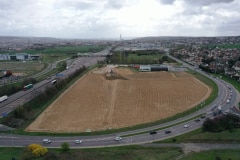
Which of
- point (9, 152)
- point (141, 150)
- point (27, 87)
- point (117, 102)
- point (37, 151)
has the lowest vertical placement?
point (9, 152)

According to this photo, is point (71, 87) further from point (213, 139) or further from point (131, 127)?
point (213, 139)

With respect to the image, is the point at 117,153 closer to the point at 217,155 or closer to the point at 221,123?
the point at 217,155

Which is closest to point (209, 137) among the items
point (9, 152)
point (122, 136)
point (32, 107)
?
point (122, 136)

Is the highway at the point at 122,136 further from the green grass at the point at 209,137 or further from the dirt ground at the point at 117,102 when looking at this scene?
the dirt ground at the point at 117,102

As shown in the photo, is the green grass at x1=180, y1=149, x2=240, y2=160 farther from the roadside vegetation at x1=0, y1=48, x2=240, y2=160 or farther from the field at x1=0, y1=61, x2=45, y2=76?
the field at x1=0, y1=61, x2=45, y2=76

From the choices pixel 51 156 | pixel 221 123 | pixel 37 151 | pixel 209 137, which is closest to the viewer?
pixel 51 156

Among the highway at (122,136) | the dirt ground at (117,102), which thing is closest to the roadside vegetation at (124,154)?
the highway at (122,136)

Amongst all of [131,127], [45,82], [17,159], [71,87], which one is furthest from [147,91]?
[17,159]
